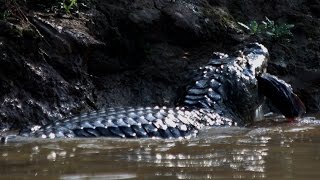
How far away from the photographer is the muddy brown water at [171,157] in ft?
8.00

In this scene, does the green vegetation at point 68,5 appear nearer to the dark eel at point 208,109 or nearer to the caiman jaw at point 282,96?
the dark eel at point 208,109

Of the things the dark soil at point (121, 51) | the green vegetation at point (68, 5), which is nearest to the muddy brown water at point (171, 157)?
the dark soil at point (121, 51)

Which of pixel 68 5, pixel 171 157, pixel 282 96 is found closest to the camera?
pixel 171 157

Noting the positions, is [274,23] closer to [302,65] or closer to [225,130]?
[302,65]

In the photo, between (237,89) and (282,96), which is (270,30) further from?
(237,89)

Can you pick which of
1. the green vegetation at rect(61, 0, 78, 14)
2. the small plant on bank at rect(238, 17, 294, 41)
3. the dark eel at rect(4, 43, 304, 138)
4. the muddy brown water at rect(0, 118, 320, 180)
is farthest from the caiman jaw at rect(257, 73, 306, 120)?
the green vegetation at rect(61, 0, 78, 14)

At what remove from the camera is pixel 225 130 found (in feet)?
14.3

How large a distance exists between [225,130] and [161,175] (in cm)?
199

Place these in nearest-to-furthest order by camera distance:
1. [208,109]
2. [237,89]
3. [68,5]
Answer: [208,109], [237,89], [68,5]

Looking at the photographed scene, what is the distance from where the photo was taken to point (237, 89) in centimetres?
535

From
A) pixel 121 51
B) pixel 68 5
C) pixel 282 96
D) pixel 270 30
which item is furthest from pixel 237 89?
pixel 68 5

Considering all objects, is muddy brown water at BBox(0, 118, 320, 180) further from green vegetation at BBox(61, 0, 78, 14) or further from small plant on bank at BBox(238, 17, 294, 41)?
small plant on bank at BBox(238, 17, 294, 41)

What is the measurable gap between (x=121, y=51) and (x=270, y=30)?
5.41 ft

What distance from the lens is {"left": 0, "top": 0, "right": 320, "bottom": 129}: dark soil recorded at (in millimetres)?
5074
